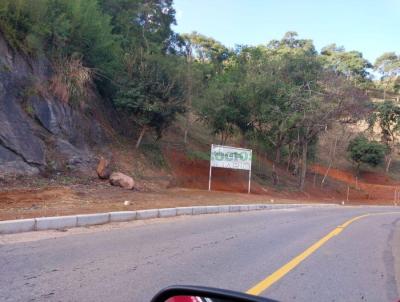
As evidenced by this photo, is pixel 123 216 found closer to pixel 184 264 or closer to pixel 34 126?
pixel 184 264

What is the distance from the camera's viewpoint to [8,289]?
585 cm

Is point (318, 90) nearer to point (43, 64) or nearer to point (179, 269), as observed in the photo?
point (43, 64)

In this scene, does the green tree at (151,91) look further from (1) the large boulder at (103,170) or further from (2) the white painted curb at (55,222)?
(2) the white painted curb at (55,222)

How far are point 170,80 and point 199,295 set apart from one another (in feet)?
75.1

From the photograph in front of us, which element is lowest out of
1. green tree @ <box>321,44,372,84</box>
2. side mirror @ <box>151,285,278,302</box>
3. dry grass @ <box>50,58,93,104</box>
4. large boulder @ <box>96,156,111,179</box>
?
large boulder @ <box>96,156,111,179</box>

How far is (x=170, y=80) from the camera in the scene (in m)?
24.6

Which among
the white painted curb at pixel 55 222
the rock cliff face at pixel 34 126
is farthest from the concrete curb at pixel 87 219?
the rock cliff face at pixel 34 126

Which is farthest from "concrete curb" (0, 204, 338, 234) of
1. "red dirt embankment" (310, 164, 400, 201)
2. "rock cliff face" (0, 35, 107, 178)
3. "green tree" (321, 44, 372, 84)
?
"green tree" (321, 44, 372, 84)

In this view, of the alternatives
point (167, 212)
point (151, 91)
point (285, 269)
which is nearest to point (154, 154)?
point (151, 91)

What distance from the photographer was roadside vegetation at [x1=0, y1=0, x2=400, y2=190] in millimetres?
20391

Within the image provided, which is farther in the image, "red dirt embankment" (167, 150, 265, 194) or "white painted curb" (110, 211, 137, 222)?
"red dirt embankment" (167, 150, 265, 194)

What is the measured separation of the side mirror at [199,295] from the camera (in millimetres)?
2064

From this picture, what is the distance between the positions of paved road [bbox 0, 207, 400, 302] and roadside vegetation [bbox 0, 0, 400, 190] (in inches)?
435

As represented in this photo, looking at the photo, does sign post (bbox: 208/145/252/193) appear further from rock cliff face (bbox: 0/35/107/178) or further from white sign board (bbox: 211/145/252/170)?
rock cliff face (bbox: 0/35/107/178)
